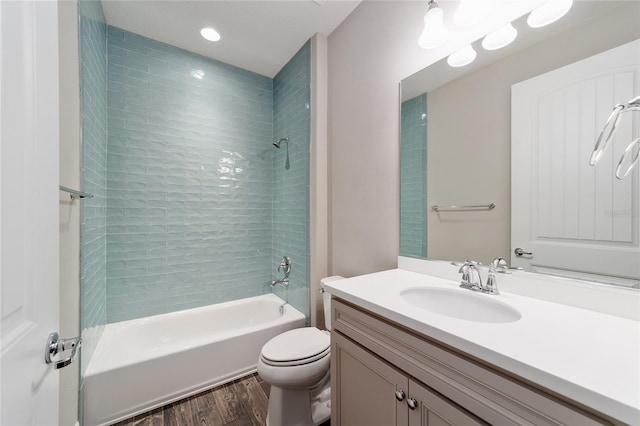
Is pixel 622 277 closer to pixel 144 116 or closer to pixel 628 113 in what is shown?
pixel 628 113

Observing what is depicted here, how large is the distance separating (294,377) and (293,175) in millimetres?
1628

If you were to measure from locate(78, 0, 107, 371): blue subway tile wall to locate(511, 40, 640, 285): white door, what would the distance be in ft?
6.78

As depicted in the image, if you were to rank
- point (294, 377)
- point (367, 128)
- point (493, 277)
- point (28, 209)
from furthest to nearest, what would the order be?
point (367, 128) → point (294, 377) → point (493, 277) → point (28, 209)

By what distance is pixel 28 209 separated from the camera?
0.50 m

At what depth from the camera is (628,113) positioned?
0.74m

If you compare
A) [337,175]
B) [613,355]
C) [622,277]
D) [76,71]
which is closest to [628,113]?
[622,277]

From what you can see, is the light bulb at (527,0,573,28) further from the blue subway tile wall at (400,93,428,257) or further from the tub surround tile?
the tub surround tile

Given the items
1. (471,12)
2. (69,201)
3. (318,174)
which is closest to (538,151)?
(471,12)

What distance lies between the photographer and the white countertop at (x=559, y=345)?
449 millimetres

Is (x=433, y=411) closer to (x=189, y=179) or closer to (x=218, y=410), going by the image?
(x=218, y=410)

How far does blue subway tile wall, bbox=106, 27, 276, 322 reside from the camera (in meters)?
2.01

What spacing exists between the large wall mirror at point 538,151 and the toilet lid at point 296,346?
82cm

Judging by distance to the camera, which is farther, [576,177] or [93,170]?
[93,170]

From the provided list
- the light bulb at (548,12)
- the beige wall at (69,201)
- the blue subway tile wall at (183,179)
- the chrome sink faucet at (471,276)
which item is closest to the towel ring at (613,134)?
the light bulb at (548,12)
